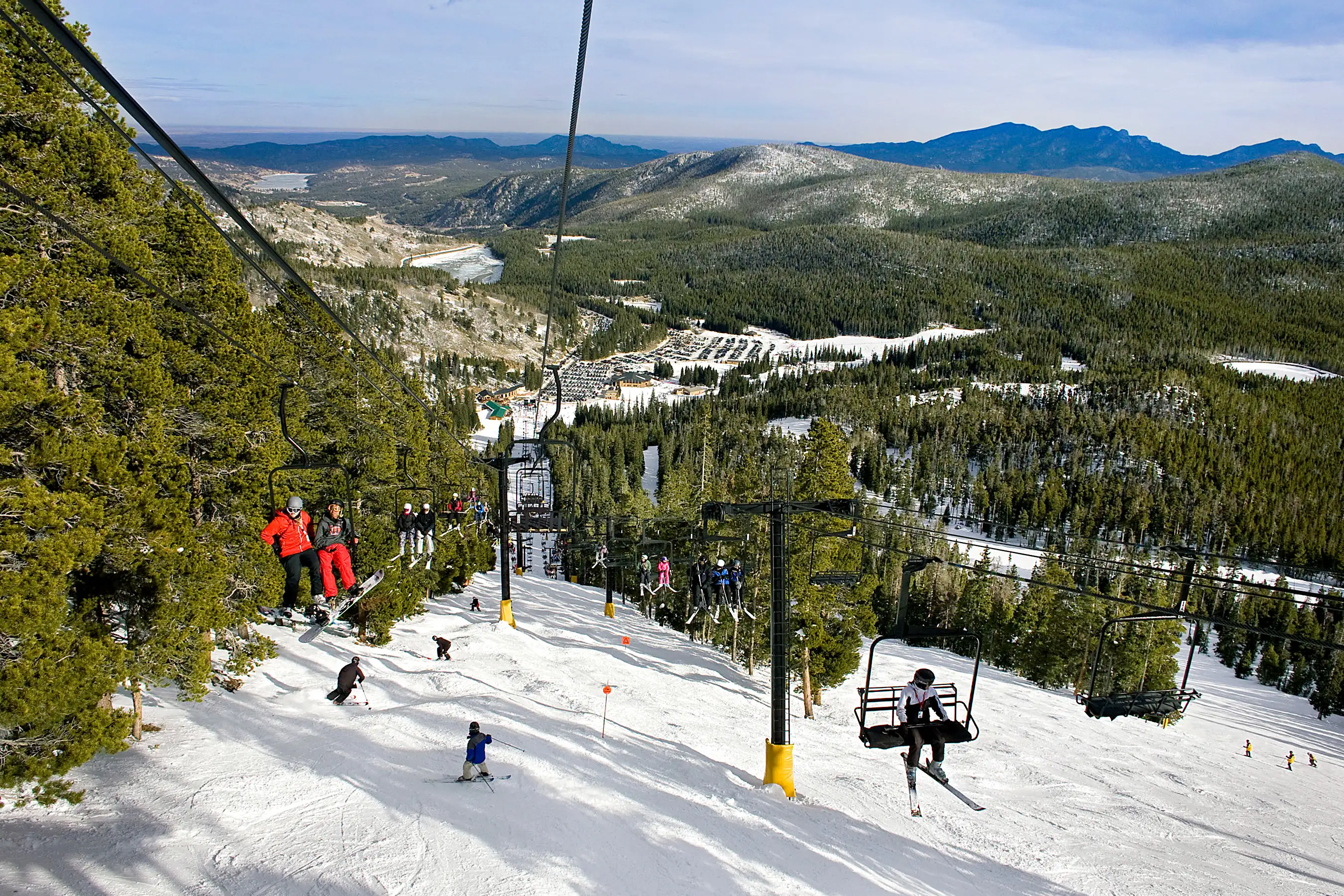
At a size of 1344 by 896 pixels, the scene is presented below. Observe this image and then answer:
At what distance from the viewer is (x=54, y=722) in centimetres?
1209

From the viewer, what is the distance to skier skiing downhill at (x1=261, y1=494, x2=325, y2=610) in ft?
39.8

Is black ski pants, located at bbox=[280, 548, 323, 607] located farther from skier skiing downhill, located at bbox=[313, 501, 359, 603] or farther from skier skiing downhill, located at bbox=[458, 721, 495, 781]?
skier skiing downhill, located at bbox=[458, 721, 495, 781]

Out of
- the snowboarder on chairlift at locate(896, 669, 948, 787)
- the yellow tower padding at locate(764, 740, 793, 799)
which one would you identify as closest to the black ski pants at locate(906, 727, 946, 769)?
the snowboarder on chairlift at locate(896, 669, 948, 787)

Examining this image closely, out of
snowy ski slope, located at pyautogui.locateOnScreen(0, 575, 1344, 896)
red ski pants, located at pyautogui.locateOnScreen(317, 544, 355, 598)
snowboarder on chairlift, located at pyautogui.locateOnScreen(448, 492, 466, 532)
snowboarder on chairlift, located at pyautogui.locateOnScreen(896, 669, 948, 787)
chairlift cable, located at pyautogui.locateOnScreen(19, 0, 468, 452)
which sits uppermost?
chairlift cable, located at pyautogui.locateOnScreen(19, 0, 468, 452)

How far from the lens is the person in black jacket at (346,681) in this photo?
749 inches

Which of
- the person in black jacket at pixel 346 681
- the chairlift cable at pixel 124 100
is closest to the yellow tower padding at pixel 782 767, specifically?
the person in black jacket at pixel 346 681

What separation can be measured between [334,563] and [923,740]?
10620 millimetres

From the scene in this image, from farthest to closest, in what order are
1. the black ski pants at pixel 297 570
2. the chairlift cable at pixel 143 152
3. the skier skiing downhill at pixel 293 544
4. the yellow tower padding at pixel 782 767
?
the yellow tower padding at pixel 782 767 < the black ski pants at pixel 297 570 < the skier skiing downhill at pixel 293 544 < the chairlift cable at pixel 143 152

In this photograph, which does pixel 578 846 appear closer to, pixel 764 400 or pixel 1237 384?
pixel 764 400

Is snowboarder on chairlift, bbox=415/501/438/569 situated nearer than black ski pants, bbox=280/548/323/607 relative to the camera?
No

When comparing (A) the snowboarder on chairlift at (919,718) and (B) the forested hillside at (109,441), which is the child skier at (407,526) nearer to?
(B) the forested hillside at (109,441)

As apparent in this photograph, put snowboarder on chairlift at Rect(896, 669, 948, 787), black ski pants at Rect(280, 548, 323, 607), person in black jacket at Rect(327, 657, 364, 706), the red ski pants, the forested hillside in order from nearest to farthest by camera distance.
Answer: snowboarder on chairlift at Rect(896, 669, 948, 787)
the forested hillside
black ski pants at Rect(280, 548, 323, 607)
the red ski pants
person in black jacket at Rect(327, 657, 364, 706)

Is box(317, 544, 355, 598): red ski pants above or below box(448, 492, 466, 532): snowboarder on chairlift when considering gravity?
above

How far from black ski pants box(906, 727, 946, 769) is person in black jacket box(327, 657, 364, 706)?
13.9 metres
